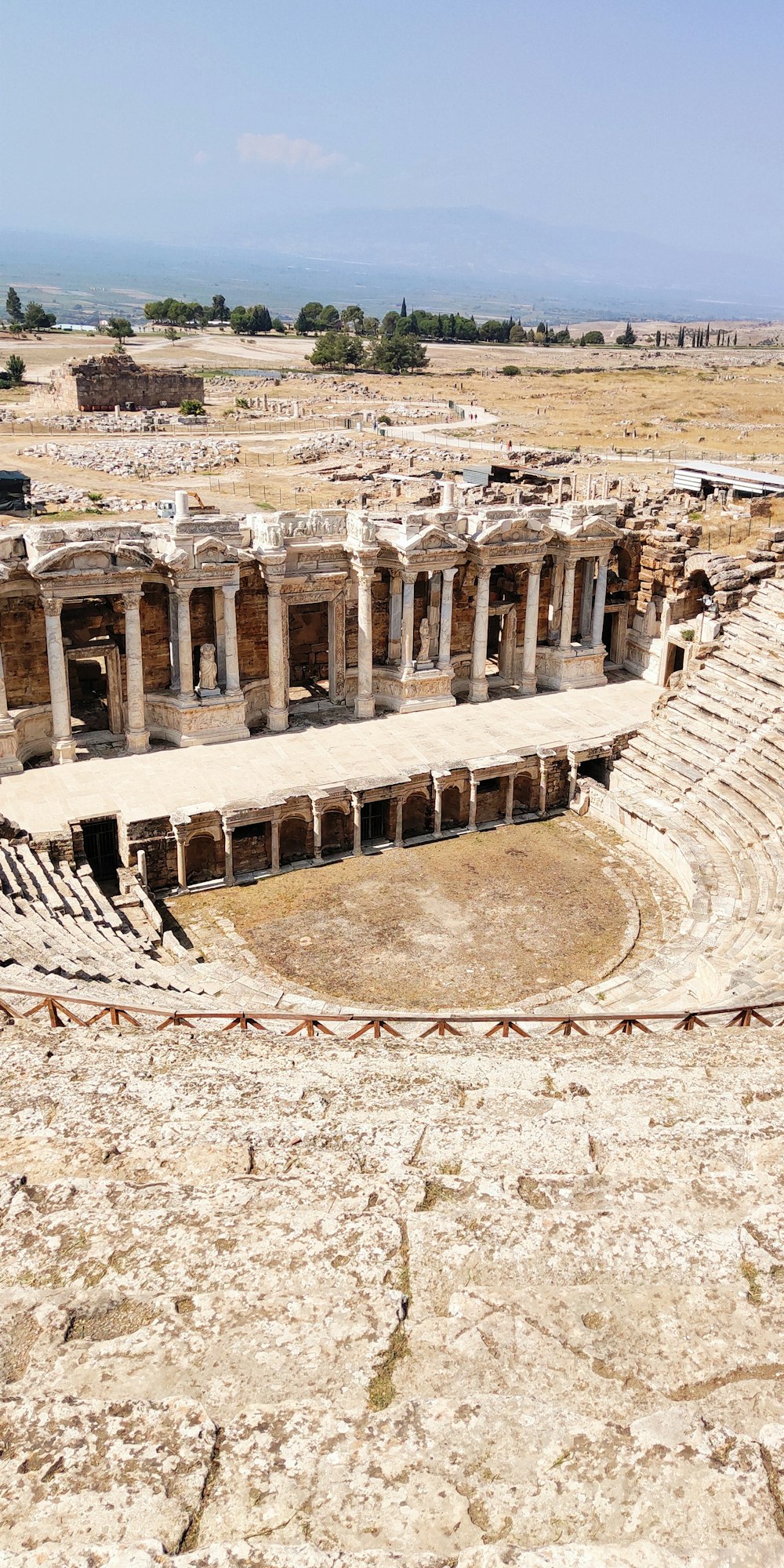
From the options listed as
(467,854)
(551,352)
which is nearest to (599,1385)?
(467,854)

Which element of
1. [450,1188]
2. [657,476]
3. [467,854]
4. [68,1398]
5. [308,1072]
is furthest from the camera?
[657,476]

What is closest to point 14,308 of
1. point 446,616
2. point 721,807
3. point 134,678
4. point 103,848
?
point 446,616

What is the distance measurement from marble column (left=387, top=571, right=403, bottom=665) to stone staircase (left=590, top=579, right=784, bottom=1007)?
6888 millimetres

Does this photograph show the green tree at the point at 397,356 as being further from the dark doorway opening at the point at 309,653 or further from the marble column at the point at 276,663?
the marble column at the point at 276,663

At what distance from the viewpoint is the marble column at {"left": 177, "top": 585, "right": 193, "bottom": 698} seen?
1132 inches

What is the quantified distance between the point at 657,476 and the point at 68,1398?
5123 cm

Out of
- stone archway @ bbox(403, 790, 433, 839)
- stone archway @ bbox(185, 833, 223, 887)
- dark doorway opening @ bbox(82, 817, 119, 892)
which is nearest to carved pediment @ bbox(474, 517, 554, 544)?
stone archway @ bbox(403, 790, 433, 839)

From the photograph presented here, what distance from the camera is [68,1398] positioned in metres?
7.04

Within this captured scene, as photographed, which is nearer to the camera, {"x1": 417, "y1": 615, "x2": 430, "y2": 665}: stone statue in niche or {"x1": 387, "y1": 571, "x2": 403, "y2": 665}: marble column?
{"x1": 387, "y1": 571, "x2": 403, "y2": 665}: marble column

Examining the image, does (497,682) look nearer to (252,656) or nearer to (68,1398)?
(252,656)

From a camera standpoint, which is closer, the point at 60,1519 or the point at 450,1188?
the point at 60,1519

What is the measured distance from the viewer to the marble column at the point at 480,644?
32.9 m

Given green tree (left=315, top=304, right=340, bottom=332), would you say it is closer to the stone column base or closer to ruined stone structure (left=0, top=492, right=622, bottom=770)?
ruined stone structure (left=0, top=492, right=622, bottom=770)

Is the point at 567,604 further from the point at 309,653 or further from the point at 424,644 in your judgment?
the point at 309,653
